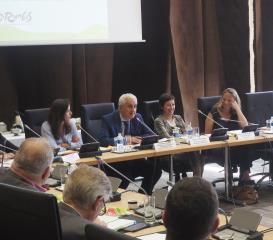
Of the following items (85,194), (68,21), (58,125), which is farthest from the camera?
(68,21)

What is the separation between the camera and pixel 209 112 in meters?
5.43

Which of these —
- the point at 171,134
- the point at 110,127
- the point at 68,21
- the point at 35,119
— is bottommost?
the point at 171,134

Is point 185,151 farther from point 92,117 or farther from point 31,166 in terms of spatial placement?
point 31,166

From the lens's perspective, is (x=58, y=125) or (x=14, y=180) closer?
(x=14, y=180)

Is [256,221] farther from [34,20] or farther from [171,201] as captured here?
[34,20]

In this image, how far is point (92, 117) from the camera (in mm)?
5133

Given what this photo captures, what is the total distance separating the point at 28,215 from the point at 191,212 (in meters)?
0.52

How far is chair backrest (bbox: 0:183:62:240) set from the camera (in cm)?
158

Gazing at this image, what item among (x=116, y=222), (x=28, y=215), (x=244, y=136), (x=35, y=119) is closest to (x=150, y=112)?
(x=244, y=136)

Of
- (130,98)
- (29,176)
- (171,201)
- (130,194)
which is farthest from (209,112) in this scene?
(171,201)

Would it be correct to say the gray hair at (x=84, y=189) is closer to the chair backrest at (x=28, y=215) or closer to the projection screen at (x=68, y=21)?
the chair backrest at (x=28, y=215)

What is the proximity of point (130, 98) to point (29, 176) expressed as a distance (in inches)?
96.9

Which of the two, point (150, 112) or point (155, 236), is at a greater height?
point (150, 112)

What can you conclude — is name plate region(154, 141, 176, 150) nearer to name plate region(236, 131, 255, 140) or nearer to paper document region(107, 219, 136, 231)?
name plate region(236, 131, 255, 140)
